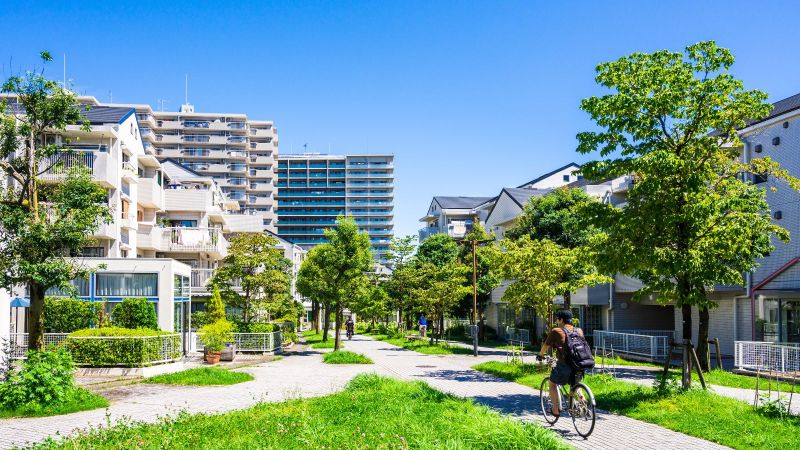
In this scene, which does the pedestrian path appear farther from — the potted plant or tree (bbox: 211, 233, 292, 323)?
tree (bbox: 211, 233, 292, 323)

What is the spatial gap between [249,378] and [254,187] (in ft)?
316

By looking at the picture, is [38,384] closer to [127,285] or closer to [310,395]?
[310,395]

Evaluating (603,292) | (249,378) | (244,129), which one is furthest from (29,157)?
(244,129)

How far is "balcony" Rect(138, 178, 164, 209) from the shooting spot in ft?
134

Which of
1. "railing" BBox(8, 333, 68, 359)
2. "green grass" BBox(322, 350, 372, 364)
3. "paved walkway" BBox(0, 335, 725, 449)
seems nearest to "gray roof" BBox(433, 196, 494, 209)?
"paved walkway" BBox(0, 335, 725, 449)

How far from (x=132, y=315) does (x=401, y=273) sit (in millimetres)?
28436

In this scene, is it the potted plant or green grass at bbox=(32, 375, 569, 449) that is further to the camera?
the potted plant

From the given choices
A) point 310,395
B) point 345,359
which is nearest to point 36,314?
point 310,395

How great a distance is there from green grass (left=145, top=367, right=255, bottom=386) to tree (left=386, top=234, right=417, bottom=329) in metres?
31.2

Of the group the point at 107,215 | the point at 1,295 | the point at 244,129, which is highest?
the point at 244,129

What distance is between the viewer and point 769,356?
68.9 feet

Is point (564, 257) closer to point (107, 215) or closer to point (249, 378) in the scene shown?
point (249, 378)

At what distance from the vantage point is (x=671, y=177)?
14.1 meters

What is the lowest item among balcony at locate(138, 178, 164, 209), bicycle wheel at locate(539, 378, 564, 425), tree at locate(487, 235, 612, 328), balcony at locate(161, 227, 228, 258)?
bicycle wheel at locate(539, 378, 564, 425)
